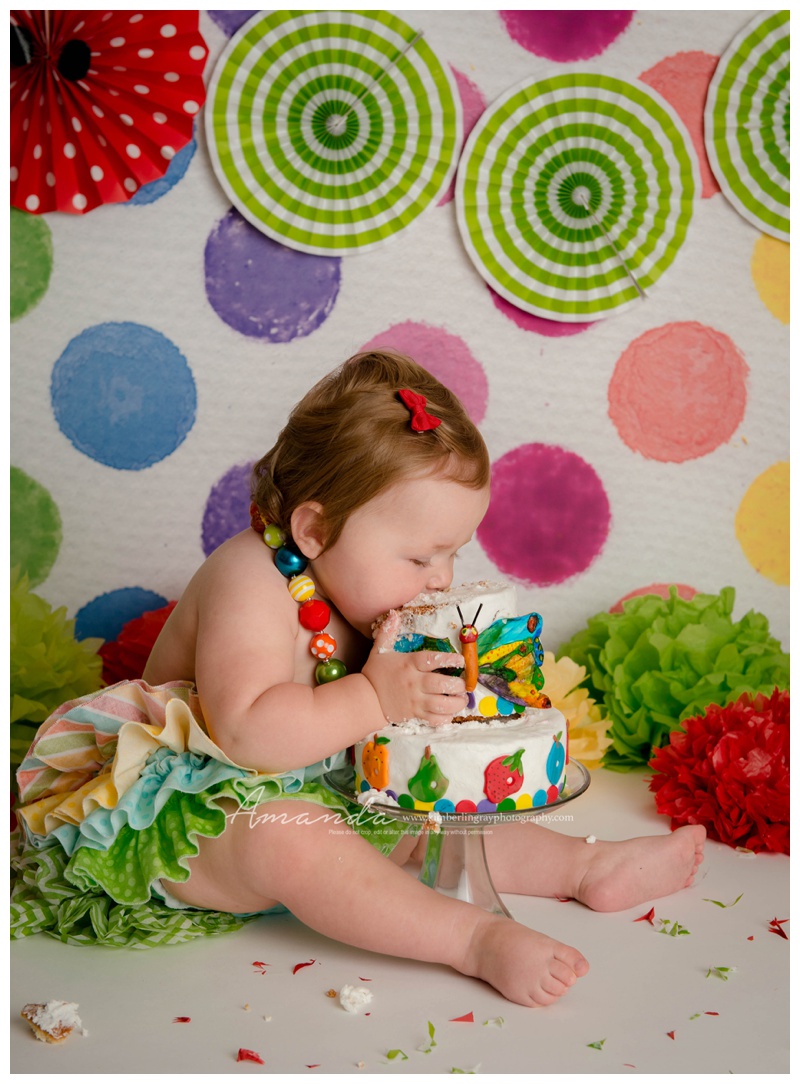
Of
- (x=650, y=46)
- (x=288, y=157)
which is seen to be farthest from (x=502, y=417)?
(x=650, y=46)

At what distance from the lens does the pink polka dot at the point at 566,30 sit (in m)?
2.04

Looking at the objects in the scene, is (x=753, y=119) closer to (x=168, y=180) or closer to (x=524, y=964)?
(x=168, y=180)

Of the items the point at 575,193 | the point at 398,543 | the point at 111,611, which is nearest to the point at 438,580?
the point at 398,543

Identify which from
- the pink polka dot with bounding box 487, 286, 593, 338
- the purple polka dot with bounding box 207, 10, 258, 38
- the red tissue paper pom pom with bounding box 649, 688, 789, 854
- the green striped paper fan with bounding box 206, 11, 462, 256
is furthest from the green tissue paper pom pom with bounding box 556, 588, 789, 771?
the purple polka dot with bounding box 207, 10, 258, 38

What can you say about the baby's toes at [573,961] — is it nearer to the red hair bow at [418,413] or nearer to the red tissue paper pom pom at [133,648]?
the red hair bow at [418,413]

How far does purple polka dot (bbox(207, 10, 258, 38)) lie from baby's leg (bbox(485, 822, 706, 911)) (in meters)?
1.53

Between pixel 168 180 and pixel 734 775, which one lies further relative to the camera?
pixel 168 180

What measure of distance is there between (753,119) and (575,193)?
1.31 feet

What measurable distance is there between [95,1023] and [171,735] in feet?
1.06

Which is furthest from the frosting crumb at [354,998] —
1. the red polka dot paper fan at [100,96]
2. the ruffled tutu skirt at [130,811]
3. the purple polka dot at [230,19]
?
the purple polka dot at [230,19]

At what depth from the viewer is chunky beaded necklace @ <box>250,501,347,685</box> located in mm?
1327

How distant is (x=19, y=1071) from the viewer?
0.98 metres

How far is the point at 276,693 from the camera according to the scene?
120 centimetres

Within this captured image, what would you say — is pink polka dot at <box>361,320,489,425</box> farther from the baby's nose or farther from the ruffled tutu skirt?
the ruffled tutu skirt
